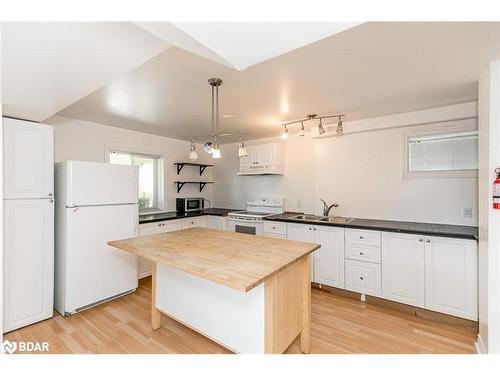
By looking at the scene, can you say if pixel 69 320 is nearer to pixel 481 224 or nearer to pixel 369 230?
pixel 369 230

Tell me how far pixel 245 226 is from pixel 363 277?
1.82 m

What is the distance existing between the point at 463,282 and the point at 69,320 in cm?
390

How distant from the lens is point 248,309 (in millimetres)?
1622

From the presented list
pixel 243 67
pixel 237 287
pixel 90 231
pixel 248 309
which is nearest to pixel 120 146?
pixel 90 231

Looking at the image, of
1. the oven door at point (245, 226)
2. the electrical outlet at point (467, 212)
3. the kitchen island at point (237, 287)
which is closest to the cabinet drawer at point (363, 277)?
the electrical outlet at point (467, 212)

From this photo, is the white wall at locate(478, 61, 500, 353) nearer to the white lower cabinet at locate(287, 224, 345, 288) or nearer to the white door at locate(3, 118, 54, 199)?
the white lower cabinet at locate(287, 224, 345, 288)

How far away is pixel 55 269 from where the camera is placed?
2.57 m

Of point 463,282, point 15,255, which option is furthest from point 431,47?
point 15,255

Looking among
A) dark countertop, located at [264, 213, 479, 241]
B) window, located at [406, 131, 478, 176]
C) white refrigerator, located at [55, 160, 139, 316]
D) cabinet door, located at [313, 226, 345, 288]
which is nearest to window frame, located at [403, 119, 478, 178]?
window, located at [406, 131, 478, 176]

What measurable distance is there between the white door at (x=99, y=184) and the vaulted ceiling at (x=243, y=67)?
63 cm

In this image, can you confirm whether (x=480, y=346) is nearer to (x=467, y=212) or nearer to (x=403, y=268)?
(x=403, y=268)

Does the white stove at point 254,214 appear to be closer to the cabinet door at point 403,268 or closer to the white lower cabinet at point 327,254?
the white lower cabinet at point 327,254

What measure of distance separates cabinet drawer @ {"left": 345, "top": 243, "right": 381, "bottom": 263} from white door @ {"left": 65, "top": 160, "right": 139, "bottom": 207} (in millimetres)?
2778

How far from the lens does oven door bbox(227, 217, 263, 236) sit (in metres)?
3.69
